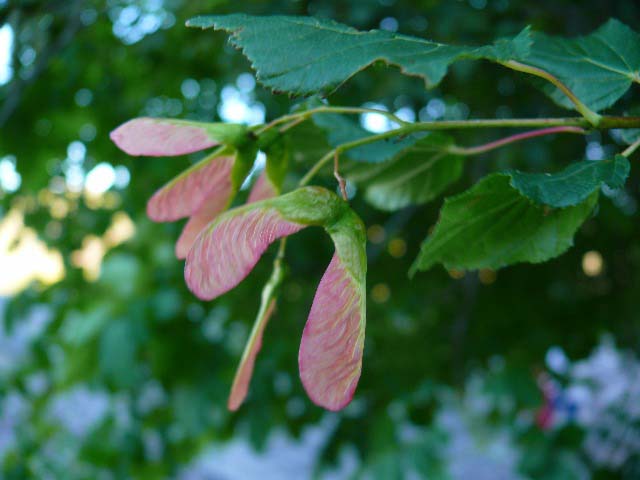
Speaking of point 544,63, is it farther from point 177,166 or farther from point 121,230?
point 121,230

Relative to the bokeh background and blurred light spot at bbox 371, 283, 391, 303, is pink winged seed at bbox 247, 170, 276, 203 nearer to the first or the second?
the bokeh background

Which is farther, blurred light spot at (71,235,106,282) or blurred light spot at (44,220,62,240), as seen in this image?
blurred light spot at (44,220,62,240)

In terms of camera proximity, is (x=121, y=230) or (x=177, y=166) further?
(x=121, y=230)

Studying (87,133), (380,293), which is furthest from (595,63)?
(87,133)

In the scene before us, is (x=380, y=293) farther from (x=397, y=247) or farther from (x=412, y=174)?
(x=412, y=174)

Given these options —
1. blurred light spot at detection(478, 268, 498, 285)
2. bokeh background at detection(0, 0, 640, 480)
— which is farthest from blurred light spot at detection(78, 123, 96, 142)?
blurred light spot at detection(478, 268, 498, 285)

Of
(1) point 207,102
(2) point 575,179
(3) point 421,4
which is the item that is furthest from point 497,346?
(2) point 575,179
